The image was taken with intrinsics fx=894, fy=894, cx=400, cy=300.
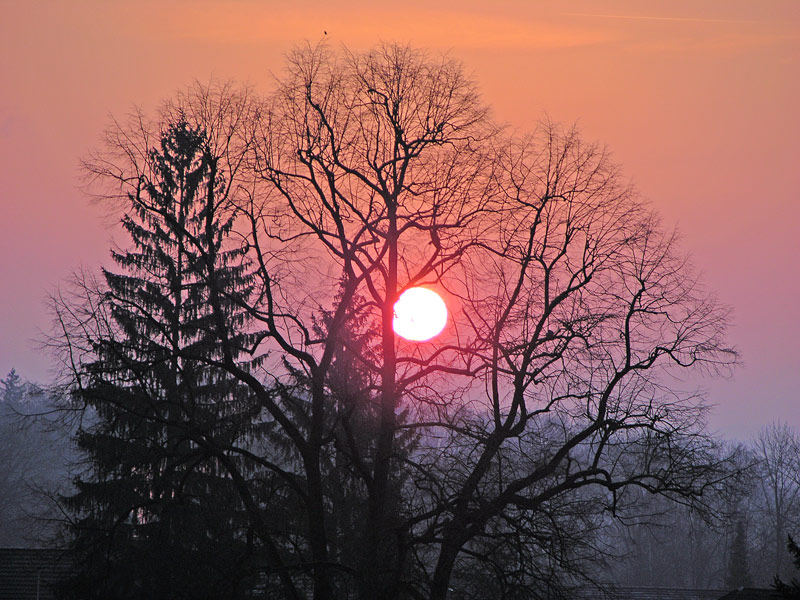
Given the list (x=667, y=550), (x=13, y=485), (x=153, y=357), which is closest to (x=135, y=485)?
(x=153, y=357)

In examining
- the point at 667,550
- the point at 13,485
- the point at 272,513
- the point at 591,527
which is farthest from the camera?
the point at 667,550

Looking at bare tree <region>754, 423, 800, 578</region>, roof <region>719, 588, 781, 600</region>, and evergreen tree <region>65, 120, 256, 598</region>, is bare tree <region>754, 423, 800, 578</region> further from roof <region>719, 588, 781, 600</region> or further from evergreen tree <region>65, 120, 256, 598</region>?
evergreen tree <region>65, 120, 256, 598</region>

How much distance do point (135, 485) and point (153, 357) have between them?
22.3 feet

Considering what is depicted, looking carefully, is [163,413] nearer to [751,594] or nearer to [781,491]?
[751,594]

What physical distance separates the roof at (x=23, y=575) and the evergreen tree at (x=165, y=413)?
820 centimetres

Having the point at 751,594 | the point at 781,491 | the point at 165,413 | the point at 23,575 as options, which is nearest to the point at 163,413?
the point at 165,413

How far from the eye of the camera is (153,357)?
15961 millimetres

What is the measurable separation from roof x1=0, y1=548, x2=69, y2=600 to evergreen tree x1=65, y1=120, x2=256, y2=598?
26.9ft

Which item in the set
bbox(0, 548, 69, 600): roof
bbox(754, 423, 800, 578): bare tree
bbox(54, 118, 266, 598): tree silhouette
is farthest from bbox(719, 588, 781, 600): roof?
bbox(0, 548, 69, 600): roof

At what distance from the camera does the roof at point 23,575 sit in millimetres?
30688

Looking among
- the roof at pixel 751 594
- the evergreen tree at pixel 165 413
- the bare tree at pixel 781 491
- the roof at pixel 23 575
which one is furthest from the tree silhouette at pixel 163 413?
the bare tree at pixel 781 491

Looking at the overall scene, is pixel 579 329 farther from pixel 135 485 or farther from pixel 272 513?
pixel 135 485

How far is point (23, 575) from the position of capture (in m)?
31.7

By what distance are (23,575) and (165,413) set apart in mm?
13237
